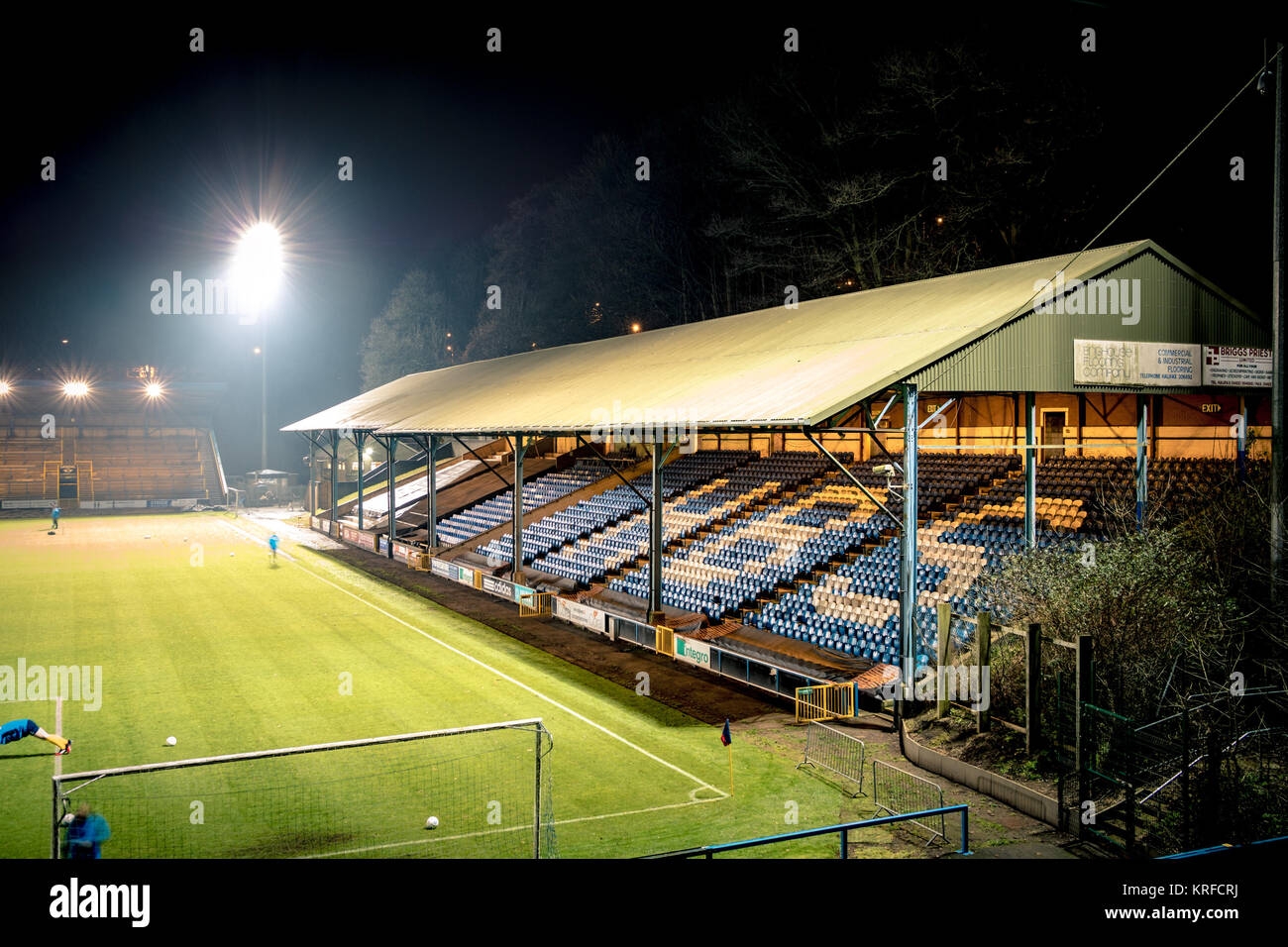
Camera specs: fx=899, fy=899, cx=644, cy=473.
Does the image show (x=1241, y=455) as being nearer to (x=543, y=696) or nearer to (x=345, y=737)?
(x=543, y=696)

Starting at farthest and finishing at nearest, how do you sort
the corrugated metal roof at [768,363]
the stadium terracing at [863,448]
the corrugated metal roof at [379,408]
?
the corrugated metal roof at [379,408], the stadium terracing at [863,448], the corrugated metal roof at [768,363]

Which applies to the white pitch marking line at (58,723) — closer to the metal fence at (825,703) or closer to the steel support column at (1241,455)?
the metal fence at (825,703)

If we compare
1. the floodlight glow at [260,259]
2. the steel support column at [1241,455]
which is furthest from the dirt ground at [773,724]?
the floodlight glow at [260,259]

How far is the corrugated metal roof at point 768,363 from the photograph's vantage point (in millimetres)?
16125

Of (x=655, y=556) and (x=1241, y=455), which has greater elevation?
(x=1241, y=455)

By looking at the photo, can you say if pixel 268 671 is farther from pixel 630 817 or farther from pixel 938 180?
pixel 938 180

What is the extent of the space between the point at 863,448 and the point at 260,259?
41349 millimetres

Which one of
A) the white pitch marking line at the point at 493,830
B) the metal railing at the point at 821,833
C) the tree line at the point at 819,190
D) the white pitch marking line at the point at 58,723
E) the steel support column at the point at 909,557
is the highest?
the tree line at the point at 819,190

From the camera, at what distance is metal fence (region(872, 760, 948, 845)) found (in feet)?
37.9

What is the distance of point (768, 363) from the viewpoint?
2092 cm

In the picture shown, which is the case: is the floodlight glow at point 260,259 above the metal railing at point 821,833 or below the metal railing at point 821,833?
above

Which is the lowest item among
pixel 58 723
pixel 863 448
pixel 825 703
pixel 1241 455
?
pixel 58 723

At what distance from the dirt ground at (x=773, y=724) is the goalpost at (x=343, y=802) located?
12.2 ft

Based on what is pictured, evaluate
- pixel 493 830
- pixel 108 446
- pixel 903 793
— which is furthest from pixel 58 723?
pixel 108 446
